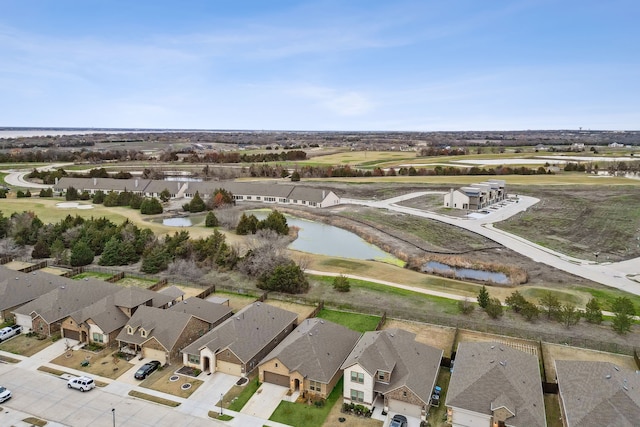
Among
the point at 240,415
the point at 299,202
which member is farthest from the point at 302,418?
the point at 299,202

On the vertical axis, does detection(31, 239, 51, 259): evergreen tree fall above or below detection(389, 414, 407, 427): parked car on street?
above

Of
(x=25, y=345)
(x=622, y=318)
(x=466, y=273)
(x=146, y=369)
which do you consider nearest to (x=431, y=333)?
(x=622, y=318)

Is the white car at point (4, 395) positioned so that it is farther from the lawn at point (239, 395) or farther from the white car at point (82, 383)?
the lawn at point (239, 395)

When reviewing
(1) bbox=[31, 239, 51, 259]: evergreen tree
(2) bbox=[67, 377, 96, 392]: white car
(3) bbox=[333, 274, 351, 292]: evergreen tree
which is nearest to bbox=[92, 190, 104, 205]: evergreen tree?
(1) bbox=[31, 239, 51, 259]: evergreen tree

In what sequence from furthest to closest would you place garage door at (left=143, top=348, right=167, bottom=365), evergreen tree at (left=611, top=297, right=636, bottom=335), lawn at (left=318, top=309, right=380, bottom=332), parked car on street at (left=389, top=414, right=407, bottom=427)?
lawn at (left=318, top=309, right=380, bottom=332), evergreen tree at (left=611, top=297, right=636, bottom=335), garage door at (left=143, top=348, right=167, bottom=365), parked car on street at (left=389, top=414, right=407, bottom=427)

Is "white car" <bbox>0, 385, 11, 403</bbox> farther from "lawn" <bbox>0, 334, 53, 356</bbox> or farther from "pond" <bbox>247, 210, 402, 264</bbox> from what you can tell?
"pond" <bbox>247, 210, 402, 264</bbox>

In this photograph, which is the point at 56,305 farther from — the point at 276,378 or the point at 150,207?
the point at 150,207

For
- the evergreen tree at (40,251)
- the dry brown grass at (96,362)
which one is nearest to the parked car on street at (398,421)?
the dry brown grass at (96,362)
